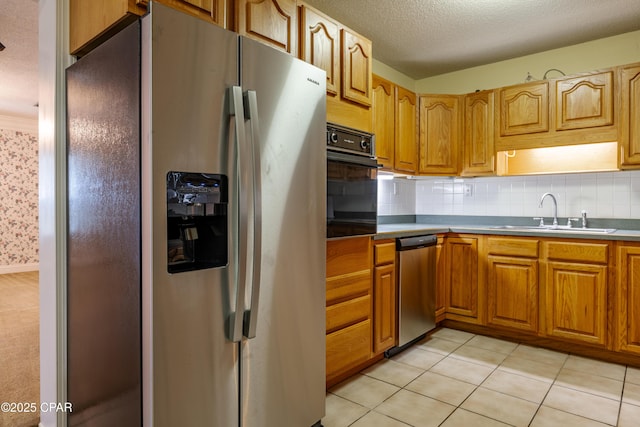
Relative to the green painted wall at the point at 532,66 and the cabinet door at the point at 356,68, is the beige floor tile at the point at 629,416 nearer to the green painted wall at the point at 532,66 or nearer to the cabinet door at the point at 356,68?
the cabinet door at the point at 356,68

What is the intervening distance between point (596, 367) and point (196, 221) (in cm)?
292

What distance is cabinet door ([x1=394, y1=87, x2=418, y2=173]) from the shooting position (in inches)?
134

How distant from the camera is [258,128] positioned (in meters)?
1.42

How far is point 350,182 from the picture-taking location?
7.35ft

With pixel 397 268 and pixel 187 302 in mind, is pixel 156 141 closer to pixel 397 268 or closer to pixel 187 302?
pixel 187 302

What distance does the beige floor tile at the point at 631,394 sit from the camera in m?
2.20

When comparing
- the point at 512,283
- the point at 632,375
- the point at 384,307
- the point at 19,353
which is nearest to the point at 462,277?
the point at 512,283

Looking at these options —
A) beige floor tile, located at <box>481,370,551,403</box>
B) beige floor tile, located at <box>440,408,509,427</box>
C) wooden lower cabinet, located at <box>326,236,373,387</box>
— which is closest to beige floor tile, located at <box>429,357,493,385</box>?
beige floor tile, located at <box>481,370,551,403</box>

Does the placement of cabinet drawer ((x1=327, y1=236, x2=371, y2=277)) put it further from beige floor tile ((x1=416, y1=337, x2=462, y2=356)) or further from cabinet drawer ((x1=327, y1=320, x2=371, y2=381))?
beige floor tile ((x1=416, y1=337, x2=462, y2=356))

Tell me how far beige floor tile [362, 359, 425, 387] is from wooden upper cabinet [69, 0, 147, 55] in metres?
2.36

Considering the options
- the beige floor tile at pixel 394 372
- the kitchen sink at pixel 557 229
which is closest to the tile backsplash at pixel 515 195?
the kitchen sink at pixel 557 229

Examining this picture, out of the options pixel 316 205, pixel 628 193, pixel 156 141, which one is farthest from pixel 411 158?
pixel 156 141

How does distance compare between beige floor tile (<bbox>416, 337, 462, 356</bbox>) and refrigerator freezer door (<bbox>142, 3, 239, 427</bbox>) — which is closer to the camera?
refrigerator freezer door (<bbox>142, 3, 239, 427</bbox>)

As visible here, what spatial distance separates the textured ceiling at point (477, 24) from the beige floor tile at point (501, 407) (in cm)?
259
